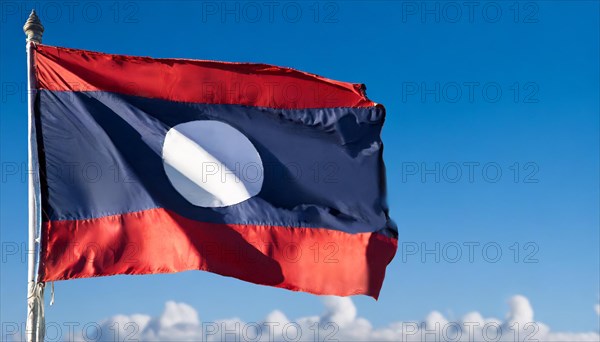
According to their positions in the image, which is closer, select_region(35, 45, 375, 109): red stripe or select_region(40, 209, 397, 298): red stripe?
select_region(40, 209, 397, 298): red stripe

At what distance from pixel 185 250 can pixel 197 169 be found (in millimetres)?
1601

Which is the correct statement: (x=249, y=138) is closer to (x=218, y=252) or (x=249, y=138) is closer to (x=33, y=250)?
(x=218, y=252)

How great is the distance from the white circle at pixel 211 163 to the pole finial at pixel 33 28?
2538mm

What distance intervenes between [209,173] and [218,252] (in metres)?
1.48

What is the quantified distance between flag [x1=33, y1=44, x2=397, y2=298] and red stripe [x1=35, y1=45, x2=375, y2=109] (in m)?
0.02

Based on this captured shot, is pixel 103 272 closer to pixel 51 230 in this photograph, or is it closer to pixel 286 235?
pixel 51 230

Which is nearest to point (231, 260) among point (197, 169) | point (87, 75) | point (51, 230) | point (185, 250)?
point (185, 250)

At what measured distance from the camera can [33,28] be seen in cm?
1404

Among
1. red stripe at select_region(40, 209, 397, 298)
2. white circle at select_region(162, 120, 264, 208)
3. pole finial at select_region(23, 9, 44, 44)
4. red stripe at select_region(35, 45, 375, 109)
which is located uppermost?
pole finial at select_region(23, 9, 44, 44)

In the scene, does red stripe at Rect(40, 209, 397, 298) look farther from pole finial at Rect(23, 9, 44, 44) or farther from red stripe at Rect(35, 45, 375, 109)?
pole finial at Rect(23, 9, 44, 44)

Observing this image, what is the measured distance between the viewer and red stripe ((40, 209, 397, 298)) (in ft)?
43.2

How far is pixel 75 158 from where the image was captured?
44.9 feet

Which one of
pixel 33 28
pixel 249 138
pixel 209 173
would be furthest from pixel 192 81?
pixel 33 28

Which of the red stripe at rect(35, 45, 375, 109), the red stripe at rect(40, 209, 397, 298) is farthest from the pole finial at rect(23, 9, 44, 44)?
the red stripe at rect(40, 209, 397, 298)
